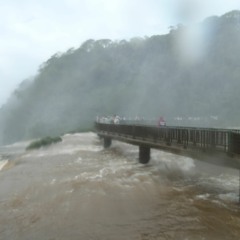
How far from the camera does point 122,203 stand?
43.7 ft

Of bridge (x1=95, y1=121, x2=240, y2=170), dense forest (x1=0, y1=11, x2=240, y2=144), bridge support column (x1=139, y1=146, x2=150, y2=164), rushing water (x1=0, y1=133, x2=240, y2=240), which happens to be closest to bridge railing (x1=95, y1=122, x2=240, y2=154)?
bridge (x1=95, y1=121, x2=240, y2=170)

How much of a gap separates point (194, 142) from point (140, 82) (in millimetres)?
87309

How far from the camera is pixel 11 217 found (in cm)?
1235

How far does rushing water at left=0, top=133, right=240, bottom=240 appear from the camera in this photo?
10.4 m

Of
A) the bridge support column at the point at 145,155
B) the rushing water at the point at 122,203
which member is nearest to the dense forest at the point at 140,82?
the bridge support column at the point at 145,155

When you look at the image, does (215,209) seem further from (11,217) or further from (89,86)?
(89,86)

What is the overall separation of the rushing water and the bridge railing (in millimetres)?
1437

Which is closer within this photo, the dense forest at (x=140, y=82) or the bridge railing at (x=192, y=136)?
the bridge railing at (x=192, y=136)

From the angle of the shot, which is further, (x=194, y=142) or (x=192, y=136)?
(x=192, y=136)

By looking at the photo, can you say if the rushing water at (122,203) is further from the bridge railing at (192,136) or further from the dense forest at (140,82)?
the dense forest at (140,82)

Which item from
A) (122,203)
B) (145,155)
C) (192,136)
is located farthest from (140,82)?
(122,203)

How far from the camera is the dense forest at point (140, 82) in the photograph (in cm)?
8512

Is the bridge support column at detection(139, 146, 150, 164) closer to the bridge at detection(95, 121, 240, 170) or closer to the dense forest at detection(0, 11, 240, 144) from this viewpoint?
the bridge at detection(95, 121, 240, 170)

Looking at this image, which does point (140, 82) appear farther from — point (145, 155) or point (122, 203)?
point (122, 203)
